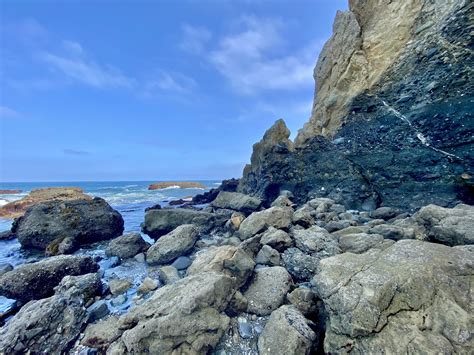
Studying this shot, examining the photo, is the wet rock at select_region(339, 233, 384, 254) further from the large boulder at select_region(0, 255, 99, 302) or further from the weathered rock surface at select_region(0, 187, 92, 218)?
the weathered rock surface at select_region(0, 187, 92, 218)

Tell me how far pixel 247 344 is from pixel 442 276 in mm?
3331

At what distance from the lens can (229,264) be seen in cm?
565

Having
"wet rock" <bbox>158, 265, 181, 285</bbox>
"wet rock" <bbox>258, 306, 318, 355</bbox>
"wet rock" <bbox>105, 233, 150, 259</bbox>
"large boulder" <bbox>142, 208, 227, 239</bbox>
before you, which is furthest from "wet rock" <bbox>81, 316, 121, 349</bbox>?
"large boulder" <bbox>142, 208, 227, 239</bbox>

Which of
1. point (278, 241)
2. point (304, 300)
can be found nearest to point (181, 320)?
point (304, 300)

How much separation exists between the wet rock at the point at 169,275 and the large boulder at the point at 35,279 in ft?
9.13

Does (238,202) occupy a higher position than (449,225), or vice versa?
(449,225)

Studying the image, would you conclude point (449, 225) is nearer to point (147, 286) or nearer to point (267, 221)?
point (267, 221)

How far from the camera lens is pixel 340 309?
11.0 feet

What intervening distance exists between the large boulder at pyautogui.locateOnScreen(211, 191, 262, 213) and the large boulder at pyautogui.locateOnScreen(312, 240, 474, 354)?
13.3m

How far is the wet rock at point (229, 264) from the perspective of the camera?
18.1 feet

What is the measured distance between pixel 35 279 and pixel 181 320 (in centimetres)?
531

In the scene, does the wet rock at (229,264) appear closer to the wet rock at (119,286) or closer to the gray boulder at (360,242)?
the wet rock at (119,286)

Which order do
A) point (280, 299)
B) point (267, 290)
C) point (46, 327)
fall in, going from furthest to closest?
point (267, 290)
point (280, 299)
point (46, 327)

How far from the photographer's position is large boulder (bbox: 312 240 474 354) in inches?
115
